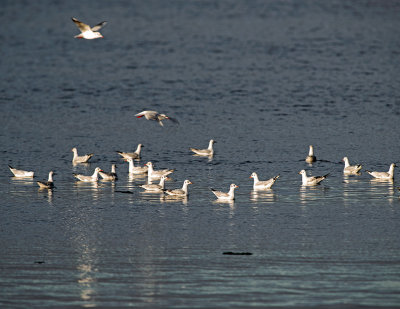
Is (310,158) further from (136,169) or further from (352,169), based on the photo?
(136,169)

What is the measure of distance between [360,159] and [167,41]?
174 ft

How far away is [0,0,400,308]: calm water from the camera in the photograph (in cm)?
1831

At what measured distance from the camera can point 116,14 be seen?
386 ft

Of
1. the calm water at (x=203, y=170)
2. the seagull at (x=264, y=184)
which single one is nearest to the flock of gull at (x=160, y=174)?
the seagull at (x=264, y=184)

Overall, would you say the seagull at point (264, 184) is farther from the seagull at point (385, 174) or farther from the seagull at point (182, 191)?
the seagull at point (385, 174)

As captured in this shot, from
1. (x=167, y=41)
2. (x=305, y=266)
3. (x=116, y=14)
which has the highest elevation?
(x=116, y=14)

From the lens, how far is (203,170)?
33531mm

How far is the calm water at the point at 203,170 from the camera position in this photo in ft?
60.1

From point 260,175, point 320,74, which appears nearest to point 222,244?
point 260,175

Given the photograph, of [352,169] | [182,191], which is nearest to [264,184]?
[182,191]

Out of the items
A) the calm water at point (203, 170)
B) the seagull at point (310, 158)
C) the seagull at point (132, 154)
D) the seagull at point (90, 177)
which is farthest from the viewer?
the seagull at point (132, 154)

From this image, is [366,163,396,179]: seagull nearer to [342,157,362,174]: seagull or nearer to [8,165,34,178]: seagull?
[342,157,362,174]: seagull

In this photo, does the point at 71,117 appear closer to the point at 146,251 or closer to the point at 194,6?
the point at 146,251

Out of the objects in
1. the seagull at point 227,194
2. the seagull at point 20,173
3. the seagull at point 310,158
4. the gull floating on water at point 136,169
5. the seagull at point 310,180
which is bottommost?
the seagull at point 227,194
